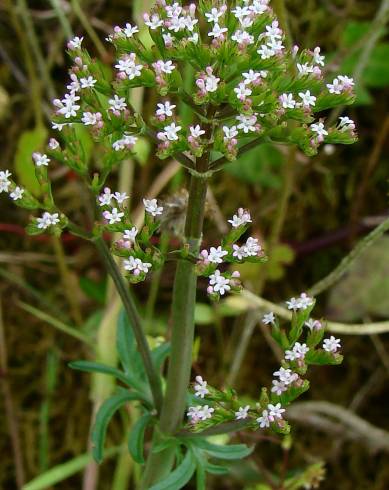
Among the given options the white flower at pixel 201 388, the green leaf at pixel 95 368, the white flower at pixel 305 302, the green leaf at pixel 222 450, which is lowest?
the green leaf at pixel 222 450

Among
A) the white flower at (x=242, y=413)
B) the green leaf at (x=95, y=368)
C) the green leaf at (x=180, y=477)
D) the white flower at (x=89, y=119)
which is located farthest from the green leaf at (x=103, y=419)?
the white flower at (x=89, y=119)

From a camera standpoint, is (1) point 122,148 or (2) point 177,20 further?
(1) point 122,148

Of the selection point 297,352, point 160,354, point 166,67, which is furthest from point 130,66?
point 160,354

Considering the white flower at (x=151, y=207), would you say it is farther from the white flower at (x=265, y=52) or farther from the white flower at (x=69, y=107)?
the white flower at (x=265, y=52)

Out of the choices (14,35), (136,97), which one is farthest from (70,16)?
(136,97)

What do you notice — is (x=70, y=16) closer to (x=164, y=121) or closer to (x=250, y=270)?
(x=250, y=270)

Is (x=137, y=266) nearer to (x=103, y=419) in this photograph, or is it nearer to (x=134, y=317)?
(x=134, y=317)
